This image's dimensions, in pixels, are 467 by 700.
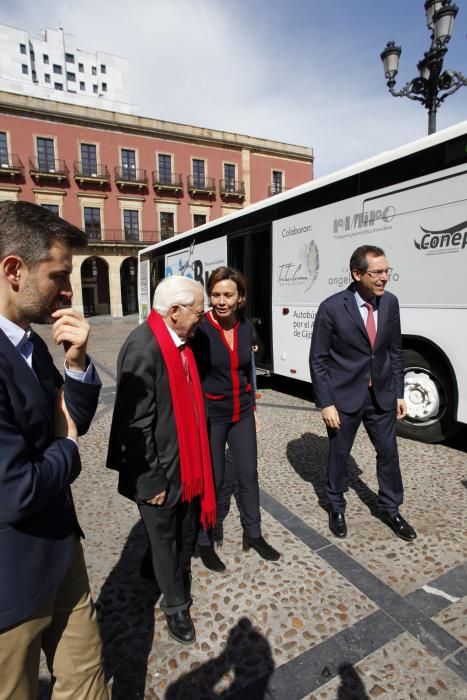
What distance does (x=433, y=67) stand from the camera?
670 centimetres

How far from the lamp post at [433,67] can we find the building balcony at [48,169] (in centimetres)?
2674

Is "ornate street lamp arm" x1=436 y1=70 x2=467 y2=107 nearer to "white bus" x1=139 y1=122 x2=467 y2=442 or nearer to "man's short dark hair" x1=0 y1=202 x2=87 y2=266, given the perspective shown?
"white bus" x1=139 y1=122 x2=467 y2=442

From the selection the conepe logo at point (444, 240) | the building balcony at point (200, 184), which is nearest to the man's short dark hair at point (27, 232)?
the conepe logo at point (444, 240)

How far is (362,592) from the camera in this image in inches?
91.0

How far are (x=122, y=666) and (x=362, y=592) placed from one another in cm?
132

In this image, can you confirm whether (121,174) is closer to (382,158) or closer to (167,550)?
(382,158)

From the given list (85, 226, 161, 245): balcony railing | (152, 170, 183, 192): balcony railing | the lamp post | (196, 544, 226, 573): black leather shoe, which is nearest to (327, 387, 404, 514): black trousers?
(196, 544, 226, 573): black leather shoe

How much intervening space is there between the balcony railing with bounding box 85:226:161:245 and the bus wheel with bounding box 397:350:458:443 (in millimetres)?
29124

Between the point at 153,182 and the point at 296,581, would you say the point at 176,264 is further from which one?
the point at 153,182

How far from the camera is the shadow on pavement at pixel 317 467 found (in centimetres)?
343

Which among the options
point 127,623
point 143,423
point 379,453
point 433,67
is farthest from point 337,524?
point 433,67

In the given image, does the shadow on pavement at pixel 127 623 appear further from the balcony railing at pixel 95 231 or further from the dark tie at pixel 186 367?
the balcony railing at pixel 95 231

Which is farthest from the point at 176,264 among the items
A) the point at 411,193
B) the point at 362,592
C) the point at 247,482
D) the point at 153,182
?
the point at 153,182

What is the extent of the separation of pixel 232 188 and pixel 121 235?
1008 cm
